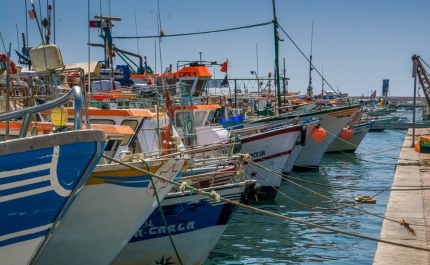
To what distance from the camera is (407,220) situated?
34.8 ft

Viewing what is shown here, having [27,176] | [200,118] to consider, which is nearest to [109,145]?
[27,176]

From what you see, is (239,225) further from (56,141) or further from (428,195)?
(56,141)

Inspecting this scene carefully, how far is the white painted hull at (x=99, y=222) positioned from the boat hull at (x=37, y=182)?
136 centimetres

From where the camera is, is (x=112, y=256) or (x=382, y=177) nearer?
(x=112, y=256)

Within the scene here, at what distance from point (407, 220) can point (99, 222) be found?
5324mm

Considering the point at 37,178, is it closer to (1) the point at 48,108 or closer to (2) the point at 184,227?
(1) the point at 48,108

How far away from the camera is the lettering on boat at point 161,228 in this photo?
9344 mm

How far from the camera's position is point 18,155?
18.4 feet

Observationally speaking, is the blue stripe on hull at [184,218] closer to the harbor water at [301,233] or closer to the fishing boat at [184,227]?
the fishing boat at [184,227]

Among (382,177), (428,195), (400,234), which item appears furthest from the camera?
(382,177)

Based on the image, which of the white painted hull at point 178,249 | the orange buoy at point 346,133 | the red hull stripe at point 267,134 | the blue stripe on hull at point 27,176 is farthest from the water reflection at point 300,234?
the orange buoy at point 346,133

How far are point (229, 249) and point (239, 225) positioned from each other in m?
1.99

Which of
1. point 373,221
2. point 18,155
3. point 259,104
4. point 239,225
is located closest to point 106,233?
point 18,155

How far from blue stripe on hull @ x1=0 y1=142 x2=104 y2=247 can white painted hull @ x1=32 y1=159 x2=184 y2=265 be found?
1.43 metres
